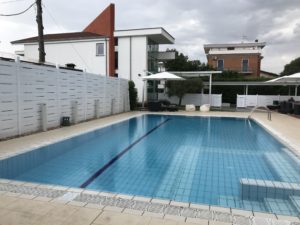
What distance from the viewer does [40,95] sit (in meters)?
10.2

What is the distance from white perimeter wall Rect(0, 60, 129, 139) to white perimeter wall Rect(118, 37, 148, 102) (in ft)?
27.2

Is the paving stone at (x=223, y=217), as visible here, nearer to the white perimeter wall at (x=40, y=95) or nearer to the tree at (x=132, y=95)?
the white perimeter wall at (x=40, y=95)

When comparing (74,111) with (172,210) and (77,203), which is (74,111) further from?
(172,210)

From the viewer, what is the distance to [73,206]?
377 centimetres

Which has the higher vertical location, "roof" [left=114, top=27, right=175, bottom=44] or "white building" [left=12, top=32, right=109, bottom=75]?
"roof" [left=114, top=27, right=175, bottom=44]

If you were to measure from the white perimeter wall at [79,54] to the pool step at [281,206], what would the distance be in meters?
22.1

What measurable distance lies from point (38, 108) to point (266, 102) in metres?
20.2

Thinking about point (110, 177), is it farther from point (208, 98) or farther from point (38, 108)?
point (208, 98)

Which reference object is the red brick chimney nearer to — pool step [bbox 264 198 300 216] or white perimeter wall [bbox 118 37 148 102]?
white perimeter wall [bbox 118 37 148 102]

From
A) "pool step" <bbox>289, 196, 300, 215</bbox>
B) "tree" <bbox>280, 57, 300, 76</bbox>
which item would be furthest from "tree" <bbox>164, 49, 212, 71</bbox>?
"pool step" <bbox>289, 196, 300, 215</bbox>

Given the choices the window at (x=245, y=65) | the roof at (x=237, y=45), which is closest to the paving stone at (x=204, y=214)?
the window at (x=245, y=65)

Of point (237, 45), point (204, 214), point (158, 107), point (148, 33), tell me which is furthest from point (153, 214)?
point (237, 45)

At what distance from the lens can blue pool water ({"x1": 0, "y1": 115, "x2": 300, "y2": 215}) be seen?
4562 millimetres

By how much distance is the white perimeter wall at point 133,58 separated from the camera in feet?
78.5
